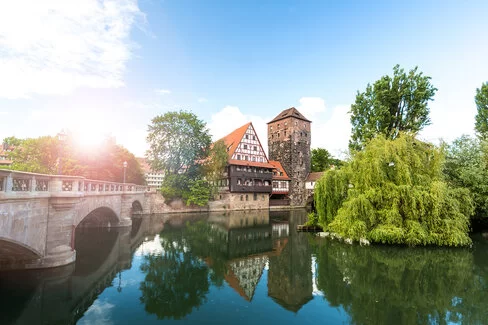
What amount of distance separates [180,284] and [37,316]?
4.57 metres

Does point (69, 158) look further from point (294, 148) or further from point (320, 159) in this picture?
point (320, 159)

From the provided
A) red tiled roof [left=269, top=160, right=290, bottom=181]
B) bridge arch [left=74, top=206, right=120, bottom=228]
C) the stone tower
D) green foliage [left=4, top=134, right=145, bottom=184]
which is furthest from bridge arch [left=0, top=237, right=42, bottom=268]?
the stone tower

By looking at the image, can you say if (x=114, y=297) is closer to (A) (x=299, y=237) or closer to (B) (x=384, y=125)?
(A) (x=299, y=237)

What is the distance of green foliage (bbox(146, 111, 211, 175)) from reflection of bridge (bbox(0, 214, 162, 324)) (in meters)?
21.2

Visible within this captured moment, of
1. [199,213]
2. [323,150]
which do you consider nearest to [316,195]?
[199,213]

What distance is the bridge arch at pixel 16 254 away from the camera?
8688 mm

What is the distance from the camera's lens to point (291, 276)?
11195 mm

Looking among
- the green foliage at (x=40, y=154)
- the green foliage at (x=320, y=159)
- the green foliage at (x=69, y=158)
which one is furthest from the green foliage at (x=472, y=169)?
the green foliage at (x=320, y=159)

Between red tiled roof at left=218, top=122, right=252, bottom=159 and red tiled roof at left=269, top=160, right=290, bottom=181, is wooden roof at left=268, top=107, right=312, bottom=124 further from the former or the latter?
red tiled roof at left=218, top=122, right=252, bottom=159

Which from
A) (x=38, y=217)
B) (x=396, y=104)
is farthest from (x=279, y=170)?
(x=38, y=217)

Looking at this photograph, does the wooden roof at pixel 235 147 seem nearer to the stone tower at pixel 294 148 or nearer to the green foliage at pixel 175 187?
the stone tower at pixel 294 148

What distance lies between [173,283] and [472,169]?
21.3m

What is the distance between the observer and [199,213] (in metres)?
37.6

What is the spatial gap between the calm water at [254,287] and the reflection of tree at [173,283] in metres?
0.04
